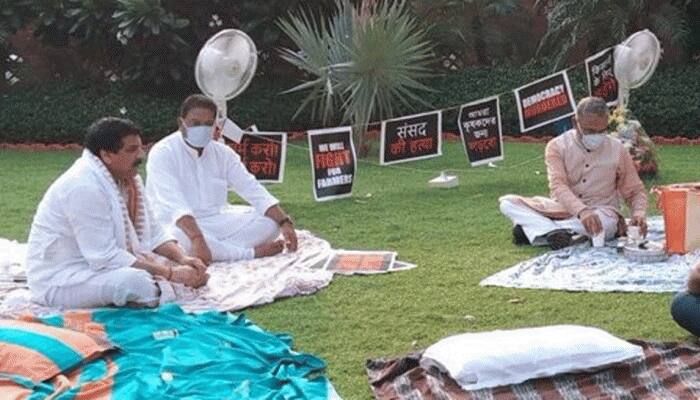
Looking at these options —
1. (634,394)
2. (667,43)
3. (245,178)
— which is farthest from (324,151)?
(667,43)

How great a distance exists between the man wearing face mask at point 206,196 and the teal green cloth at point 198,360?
1.49 meters

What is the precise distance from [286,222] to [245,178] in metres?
0.39

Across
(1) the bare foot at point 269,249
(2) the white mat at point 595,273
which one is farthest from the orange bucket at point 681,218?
(1) the bare foot at point 269,249

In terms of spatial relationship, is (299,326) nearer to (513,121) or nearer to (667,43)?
(513,121)

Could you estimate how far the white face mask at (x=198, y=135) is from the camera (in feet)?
21.0

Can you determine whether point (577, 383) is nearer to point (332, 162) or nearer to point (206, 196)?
point (206, 196)

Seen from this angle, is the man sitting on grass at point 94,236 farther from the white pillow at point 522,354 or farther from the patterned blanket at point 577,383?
the white pillow at point 522,354

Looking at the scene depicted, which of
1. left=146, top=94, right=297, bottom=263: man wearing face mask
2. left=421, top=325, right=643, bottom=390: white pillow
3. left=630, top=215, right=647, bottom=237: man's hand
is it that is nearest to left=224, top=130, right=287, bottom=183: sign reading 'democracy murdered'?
left=146, top=94, right=297, bottom=263: man wearing face mask

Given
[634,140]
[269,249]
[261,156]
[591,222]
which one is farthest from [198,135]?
[634,140]

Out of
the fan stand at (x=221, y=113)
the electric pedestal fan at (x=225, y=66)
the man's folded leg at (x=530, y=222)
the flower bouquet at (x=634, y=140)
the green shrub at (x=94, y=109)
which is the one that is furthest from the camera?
the green shrub at (x=94, y=109)

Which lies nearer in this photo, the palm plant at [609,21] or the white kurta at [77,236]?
the white kurta at [77,236]

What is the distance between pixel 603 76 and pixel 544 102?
0.72 m

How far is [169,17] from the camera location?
43.5 ft

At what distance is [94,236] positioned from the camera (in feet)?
16.1
